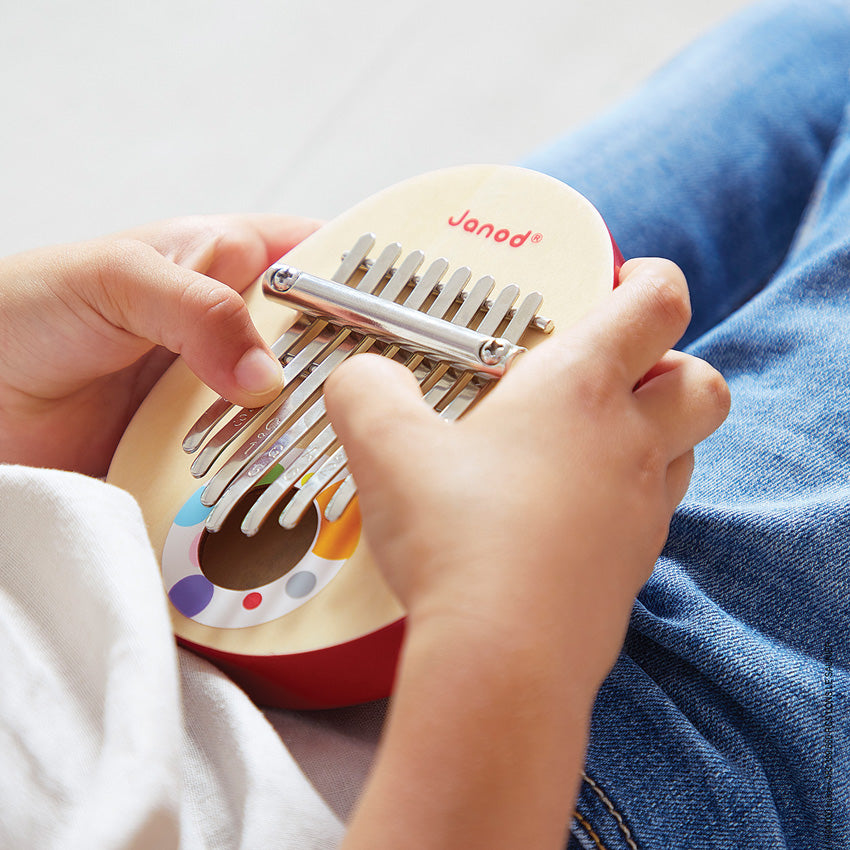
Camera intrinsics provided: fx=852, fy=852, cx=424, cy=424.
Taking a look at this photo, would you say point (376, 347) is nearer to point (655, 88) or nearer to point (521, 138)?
point (655, 88)

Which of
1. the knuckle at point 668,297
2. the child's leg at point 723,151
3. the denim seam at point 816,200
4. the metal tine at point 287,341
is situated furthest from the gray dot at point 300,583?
the denim seam at point 816,200

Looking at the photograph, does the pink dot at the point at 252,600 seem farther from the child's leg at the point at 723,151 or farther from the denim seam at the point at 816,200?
the denim seam at the point at 816,200

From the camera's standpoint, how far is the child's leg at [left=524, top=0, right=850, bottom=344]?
67cm

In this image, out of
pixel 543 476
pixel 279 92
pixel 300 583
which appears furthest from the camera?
pixel 279 92

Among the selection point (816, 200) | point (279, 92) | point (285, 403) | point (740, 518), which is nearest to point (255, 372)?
point (285, 403)

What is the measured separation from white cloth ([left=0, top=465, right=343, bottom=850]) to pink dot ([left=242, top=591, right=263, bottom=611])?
1.4 inches

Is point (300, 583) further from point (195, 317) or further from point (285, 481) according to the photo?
point (195, 317)

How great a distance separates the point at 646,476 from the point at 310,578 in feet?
0.58

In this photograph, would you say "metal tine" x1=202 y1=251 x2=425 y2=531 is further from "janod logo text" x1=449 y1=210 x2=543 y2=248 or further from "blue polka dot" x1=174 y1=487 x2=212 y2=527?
"janod logo text" x1=449 y1=210 x2=543 y2=248

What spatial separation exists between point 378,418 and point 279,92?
1.05m

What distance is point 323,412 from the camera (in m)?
0.47

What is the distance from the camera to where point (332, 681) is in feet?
1.38

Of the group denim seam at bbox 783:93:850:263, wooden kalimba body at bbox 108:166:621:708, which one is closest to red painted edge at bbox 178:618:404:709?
wooden kalimba body at bbox 108:166:621:708

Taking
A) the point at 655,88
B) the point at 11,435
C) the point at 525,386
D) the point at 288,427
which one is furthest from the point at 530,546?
the point at 655,88
